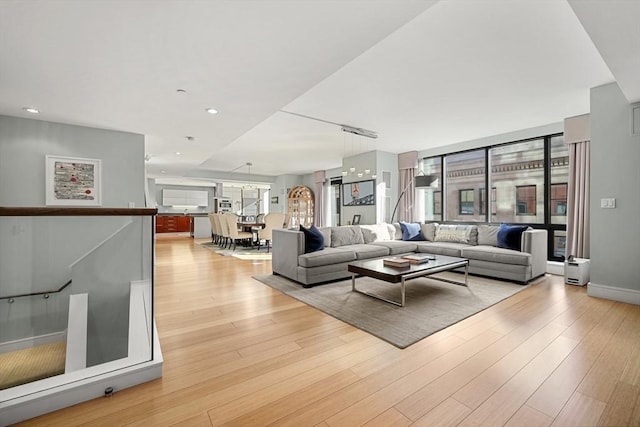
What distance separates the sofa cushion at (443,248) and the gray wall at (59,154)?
4885 mm

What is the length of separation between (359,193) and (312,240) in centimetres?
337

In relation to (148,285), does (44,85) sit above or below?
above

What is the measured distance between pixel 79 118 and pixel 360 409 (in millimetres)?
4525

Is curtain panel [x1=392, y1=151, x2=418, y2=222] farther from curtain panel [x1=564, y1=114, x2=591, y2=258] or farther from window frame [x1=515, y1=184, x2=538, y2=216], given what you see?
curtain panel [x1=564, y1=114, x2=591, y2=258]

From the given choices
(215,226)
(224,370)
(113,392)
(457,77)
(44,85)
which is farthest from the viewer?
(215,226)

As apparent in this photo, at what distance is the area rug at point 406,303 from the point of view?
244 centimetres

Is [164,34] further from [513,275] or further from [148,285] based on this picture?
[513,275]

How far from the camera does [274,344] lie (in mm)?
2180

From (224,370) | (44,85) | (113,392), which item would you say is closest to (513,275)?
(224,370)

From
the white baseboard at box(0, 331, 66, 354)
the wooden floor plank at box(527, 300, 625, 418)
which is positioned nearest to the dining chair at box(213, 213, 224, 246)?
the white baseboard at box(0, 331, 66, 354)

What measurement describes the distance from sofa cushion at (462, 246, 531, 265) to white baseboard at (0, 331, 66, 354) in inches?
201

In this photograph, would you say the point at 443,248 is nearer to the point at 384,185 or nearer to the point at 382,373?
the point at 384,185

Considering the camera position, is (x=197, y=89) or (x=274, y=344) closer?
(x=274, y=344)

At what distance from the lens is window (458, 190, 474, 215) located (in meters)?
5.95
